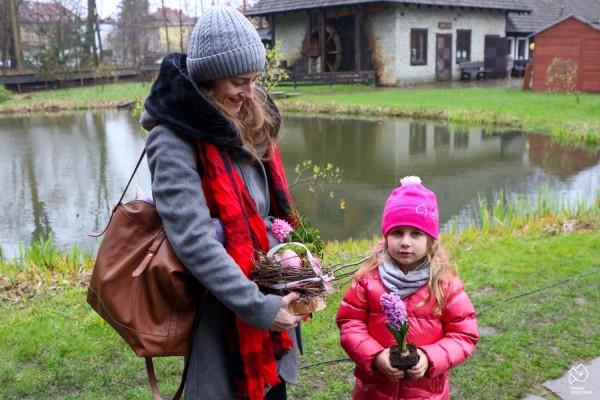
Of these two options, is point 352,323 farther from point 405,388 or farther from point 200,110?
point 200,110

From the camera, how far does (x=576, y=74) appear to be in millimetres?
19609

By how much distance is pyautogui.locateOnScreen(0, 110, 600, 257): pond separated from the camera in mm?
8297

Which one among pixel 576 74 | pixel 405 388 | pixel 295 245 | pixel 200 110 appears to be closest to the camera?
pixel 200 110

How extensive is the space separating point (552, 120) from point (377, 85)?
11.8m

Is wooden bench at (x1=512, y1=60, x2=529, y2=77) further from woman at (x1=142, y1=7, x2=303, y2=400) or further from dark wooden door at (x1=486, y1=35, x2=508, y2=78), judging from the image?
woman at (x1=142, y1=7, x2=303, y2=400)

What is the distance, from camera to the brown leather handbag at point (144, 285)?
1.79m

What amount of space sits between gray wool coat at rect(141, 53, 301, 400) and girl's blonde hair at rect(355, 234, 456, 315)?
1.98 feet

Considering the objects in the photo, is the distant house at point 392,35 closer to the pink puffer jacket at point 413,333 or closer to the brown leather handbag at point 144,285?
the pink puffer jacket at point 413,333

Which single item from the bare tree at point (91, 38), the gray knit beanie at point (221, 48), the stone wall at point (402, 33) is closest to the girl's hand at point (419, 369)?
the gray knit beanie at point (221, 48)

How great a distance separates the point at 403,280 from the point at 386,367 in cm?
32

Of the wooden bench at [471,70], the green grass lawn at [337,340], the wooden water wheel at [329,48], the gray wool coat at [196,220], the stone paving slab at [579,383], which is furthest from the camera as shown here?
the wooden bench at [471,70]

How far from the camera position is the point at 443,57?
27812mm

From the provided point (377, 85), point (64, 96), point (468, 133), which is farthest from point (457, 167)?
point (64, 96)

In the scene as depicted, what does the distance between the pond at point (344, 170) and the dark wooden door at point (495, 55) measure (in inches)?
523
